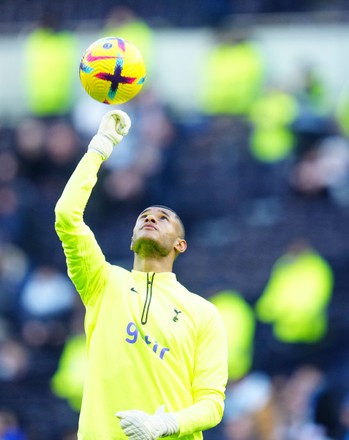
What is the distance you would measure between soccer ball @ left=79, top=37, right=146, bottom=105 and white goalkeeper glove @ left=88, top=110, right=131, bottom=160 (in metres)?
0.40

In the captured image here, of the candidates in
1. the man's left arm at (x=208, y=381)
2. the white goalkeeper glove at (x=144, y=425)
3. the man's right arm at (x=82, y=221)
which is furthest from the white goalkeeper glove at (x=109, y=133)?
the white goalkeeper glove at (x=144, y=425)

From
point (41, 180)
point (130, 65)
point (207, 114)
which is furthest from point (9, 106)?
point (130, 65)

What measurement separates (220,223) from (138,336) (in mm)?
8665

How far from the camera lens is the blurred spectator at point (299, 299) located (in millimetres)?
13133

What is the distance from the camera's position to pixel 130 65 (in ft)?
23.2

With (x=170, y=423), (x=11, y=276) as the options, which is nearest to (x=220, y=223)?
(x=11, y=276)

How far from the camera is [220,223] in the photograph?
15.0 metres

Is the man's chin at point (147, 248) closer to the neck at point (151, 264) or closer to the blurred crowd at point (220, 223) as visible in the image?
the neck at point (151, 264)

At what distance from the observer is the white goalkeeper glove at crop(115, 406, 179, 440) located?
5891mm

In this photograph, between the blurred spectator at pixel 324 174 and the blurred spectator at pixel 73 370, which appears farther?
the blurred spectator at pixel 324 174

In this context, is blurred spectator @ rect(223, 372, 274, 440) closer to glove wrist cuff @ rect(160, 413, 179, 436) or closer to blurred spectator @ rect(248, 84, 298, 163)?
blurred spectator @ rect(248, 84, 298, 163)

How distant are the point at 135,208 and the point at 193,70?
2.30 m

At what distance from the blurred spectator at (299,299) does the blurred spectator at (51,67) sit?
13.7ft

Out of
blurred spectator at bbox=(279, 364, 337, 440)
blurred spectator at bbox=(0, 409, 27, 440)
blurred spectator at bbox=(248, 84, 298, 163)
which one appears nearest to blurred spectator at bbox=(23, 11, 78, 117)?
blurred spectator at bbox=(248, 84, 298, 163)
